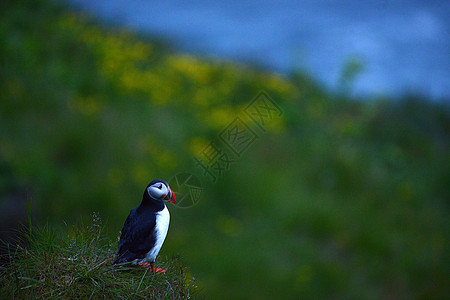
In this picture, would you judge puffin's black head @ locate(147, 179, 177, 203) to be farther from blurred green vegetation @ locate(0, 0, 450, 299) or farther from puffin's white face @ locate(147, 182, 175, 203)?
blurred green vegetation @ locate(0, 0, 450, 299)

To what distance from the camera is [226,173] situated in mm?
5016

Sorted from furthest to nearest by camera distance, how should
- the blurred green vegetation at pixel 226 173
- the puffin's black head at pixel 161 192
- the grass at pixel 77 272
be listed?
the blurred green vegetation at pixel 226 173 → the grass at pixel 77 272 → the puffin's black head at pixel 161 192

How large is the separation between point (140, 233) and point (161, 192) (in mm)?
205

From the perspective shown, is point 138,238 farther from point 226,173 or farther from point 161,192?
point 226,173

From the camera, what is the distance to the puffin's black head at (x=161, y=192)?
120cm

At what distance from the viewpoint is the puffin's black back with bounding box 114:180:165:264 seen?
4.26 ft

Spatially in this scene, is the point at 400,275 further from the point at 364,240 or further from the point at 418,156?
the point at 418,156

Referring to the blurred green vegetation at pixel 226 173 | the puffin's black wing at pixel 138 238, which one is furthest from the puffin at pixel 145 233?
the blurred green vegetation at pixel 226 173

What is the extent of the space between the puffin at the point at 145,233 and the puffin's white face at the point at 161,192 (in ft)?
0.10

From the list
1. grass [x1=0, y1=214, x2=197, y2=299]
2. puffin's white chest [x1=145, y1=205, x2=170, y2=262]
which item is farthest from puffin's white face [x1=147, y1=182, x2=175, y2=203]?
Result: grass [x1=0, y1=214, x2=197, y2=299]

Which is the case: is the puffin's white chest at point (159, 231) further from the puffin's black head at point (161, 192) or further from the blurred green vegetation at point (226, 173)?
the blurred green vegetation at point (226, 173)

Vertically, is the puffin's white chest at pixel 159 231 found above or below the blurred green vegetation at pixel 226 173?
above

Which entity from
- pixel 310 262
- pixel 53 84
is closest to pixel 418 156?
pixel 310 262

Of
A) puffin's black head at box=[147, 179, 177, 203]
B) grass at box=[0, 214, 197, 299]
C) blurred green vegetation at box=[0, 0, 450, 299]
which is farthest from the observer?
blurred green vegetation at box=[0, 0, 450, 299]
